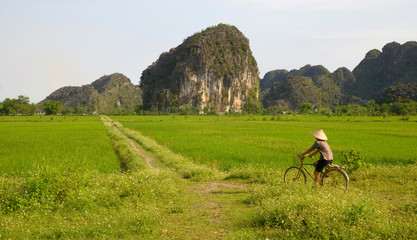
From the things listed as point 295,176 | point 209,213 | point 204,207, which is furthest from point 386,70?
point 209,213

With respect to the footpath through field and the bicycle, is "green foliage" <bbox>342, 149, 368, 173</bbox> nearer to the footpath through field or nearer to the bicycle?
the bicycle

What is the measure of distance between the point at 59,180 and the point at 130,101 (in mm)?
200723

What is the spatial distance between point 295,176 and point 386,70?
199 m

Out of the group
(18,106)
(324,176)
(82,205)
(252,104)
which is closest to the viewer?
(82,205)

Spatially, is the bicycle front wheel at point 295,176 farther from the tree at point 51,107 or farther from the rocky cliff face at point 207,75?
the tree at point 51,107

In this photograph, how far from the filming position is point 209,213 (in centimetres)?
611

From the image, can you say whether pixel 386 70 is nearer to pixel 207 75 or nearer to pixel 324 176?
pixel 207 75

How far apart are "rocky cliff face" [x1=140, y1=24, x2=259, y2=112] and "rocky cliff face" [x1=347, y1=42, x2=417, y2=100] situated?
83.2 m

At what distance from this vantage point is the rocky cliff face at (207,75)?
125688 mm

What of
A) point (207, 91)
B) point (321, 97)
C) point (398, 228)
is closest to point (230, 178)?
point (398, 228)

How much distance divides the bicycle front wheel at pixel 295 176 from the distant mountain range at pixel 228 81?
4314 inches

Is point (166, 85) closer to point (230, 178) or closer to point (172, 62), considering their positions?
point (172, 62)

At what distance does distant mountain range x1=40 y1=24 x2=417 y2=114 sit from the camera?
125 m

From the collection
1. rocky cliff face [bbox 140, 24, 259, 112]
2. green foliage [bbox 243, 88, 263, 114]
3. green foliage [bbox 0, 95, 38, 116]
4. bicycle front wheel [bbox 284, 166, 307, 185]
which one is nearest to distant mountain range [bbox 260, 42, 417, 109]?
green foliage [bbox 243, 88, 263, 114]
